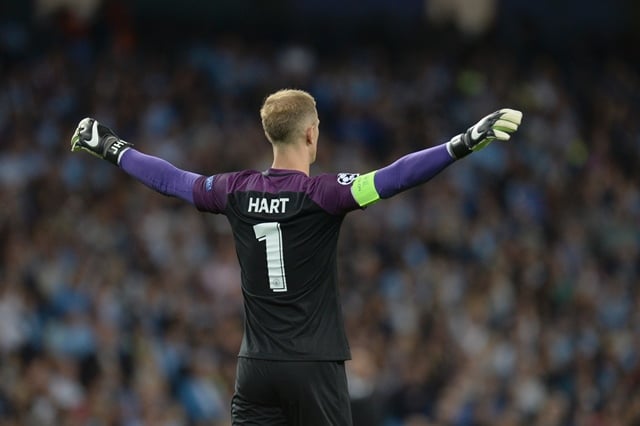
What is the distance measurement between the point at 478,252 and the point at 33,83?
5642mm

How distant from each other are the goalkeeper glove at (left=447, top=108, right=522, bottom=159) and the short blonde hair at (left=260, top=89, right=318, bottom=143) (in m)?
0.67

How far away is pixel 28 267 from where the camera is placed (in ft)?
40.4

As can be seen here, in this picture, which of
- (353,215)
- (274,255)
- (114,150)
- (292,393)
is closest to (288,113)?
(274,255)

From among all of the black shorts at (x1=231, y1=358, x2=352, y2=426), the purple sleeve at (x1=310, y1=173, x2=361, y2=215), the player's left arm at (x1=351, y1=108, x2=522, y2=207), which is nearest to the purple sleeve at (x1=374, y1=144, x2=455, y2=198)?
the player's left arm at (x1=351, y1=108, x2=522, y2=207)

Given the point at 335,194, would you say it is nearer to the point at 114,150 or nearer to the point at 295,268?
the point at 295,268

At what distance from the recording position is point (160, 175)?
5.67 metres

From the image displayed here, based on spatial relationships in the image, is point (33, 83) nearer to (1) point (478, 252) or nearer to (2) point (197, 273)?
(2) point (197, 273)

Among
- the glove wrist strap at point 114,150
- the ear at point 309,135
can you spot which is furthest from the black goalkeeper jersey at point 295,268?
the glove wrist strap at point 114,150

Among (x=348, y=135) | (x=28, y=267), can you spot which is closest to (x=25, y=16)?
(x=348, y=135)

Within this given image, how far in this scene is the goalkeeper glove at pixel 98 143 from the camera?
581 cm

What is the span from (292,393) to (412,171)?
3.42 feet

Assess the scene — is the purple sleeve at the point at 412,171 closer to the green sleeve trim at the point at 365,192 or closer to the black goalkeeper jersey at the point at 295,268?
the green sleeve trim at the point at 365,192

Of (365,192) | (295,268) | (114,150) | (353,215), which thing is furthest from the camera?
(353,215)

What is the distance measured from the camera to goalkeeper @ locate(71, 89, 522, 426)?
5.30 meters
